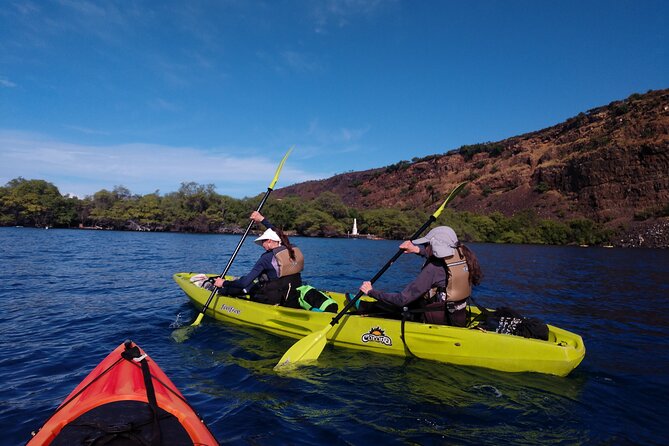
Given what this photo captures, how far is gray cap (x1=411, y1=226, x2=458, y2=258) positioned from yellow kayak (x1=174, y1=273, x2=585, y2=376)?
117 centimetres

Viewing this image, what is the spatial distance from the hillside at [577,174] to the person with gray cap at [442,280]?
56.5 m

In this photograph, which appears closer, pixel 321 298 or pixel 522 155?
pixel 321 298

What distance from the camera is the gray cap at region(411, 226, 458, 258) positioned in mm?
5785

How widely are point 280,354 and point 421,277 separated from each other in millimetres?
2795

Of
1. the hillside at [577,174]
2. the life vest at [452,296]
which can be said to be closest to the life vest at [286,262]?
the life vest at [452,296]

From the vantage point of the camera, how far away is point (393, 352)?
6469 millimetres

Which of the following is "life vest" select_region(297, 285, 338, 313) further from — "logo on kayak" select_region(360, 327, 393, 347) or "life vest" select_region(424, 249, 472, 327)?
"life vest" select_region(424, 249, 472, 327)

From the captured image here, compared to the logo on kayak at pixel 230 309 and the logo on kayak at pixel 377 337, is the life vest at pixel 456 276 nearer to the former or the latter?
the logo on kayak at pixel 377 337

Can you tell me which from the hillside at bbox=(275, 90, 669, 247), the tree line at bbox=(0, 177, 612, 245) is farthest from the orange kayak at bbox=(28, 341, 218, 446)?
the tree line at bbox=(0, 177, 612, 245)

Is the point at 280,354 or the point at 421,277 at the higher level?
the point at 421,277

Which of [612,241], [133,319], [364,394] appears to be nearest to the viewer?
[364,394]

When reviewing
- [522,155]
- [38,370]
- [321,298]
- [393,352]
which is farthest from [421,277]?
[522,155]

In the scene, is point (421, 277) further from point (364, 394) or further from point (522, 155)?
point (522, 155)

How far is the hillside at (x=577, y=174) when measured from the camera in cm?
5912
